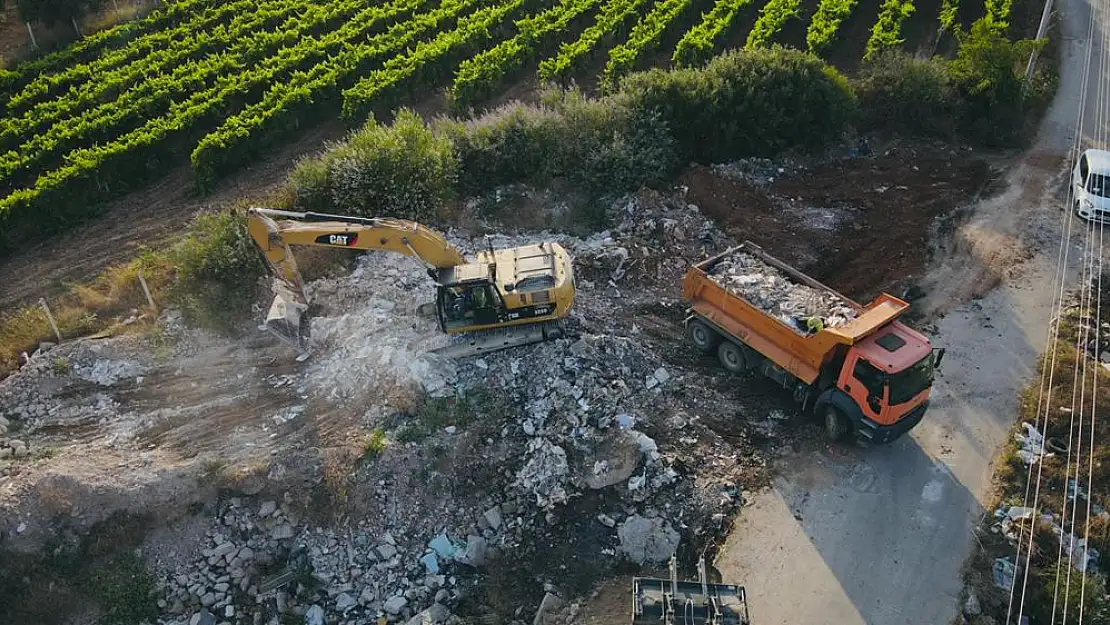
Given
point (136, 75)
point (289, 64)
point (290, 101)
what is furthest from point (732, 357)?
point (136, 75)

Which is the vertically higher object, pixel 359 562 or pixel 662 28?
pixel 662 28

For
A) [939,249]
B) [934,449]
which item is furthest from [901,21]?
[934,449]

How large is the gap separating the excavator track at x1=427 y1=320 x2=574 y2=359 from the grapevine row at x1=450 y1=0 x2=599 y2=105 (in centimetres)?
Result: 1427

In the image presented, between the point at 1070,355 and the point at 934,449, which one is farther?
the point at 1070,355

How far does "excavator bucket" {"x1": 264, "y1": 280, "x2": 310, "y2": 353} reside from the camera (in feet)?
55.0

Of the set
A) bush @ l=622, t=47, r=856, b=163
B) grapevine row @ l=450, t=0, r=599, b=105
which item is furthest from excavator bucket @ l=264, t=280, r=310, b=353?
grapevine row @ l=450, t=0, r=599, b=105

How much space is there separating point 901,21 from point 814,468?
23593 mm

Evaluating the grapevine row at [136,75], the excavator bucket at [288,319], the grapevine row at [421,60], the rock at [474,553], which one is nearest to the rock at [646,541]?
the rock at [474,553]

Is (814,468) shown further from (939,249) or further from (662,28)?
(662,28)

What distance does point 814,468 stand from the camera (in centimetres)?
1530

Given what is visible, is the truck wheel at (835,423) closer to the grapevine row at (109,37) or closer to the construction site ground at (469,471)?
the construction site ground at (469,471)

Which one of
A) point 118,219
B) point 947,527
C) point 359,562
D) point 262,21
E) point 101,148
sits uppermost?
point 262,21

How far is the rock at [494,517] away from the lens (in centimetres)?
1404

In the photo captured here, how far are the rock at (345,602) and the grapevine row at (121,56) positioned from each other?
24.6 meters
